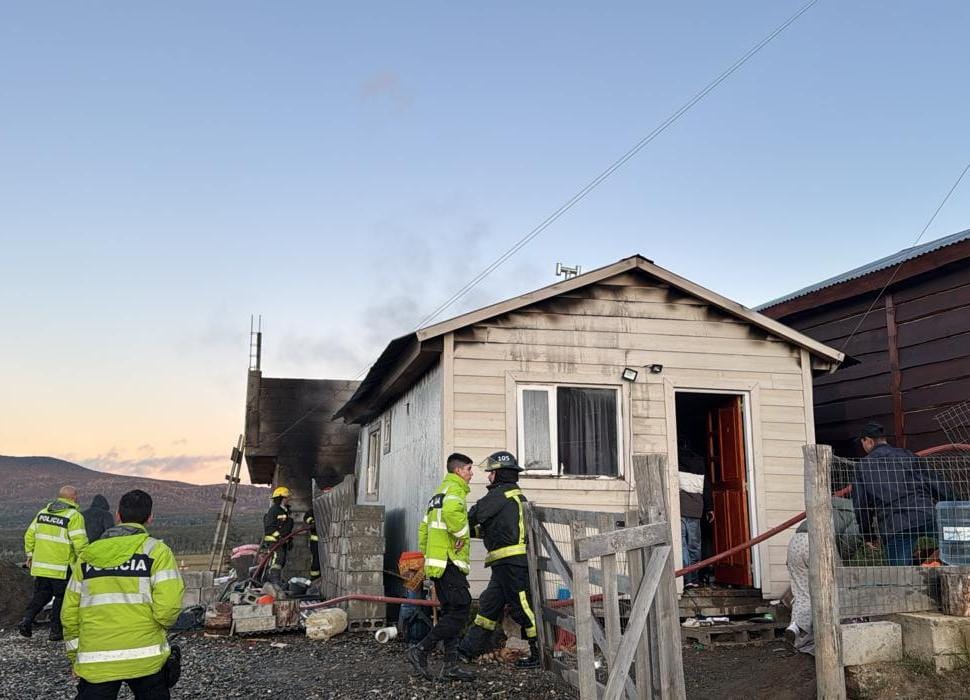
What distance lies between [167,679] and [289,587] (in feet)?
31.2

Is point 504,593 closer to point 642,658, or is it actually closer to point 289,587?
point 642,658

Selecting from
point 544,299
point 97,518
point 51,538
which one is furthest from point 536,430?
point 97,518

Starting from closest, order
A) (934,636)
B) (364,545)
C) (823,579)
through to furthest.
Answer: (823,579)
(934,636)
(364,545)

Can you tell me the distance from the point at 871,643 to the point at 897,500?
136cm

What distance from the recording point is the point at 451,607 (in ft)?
23.7

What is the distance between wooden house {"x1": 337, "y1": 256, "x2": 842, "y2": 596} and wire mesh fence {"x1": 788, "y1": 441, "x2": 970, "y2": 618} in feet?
8.84

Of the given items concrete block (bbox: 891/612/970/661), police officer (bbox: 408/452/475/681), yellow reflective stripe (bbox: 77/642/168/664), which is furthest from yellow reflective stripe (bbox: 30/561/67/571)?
concrete block (bbox: 891/612/970/661)

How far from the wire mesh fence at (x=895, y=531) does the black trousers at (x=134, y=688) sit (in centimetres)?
435

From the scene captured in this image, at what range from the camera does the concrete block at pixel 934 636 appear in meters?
5.84

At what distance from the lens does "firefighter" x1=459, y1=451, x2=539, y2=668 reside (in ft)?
23.9

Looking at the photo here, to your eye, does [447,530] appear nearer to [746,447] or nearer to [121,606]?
[121,606]

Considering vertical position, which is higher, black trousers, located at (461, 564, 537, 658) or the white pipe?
black trousers, located at (461, 564, 537, 658)

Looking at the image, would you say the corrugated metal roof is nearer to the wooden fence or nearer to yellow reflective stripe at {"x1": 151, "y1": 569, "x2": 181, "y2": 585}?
the wooden fence

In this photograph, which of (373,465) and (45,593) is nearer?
(45,593)
